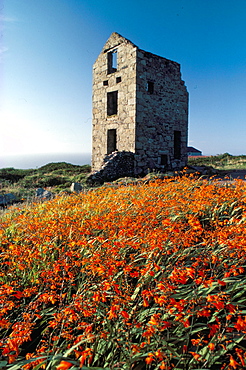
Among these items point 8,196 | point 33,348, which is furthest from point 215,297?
point 8,196

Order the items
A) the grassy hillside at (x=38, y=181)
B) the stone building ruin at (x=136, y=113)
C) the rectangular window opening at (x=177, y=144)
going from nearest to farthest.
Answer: the grassy hillside at (x=38, y=181)
the stone building ruin at (x=136, y=113)
the rectangular window opening at (x=177, y=144)

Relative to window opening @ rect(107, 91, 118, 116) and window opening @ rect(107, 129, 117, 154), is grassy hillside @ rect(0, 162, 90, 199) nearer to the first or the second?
window opening @ rect(107, 129, 117, 154)

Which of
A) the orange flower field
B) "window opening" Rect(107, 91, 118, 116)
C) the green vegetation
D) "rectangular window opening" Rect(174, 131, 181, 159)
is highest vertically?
"window opening" Rect(107, 91, 118, 116)

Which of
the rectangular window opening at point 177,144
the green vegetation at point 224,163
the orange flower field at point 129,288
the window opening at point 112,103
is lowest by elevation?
the orange flower field at point 129,288

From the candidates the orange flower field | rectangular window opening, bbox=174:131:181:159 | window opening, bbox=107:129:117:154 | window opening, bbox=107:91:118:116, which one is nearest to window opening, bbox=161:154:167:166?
rectangular window opening, bbox=174:131:181:159

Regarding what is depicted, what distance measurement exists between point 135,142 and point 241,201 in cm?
957

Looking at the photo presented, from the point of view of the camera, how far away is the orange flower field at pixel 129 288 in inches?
74.0

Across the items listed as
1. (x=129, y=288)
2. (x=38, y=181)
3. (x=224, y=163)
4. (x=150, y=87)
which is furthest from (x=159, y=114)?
(x=129, y=288)

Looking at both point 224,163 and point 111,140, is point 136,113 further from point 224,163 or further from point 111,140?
point 224,163

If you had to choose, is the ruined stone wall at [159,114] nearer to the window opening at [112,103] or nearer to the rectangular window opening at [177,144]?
the rectangular window opening at [177,144]

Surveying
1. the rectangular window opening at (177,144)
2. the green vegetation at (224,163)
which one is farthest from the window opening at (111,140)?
the green vegetation at (224,163)

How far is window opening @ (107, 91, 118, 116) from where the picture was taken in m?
15.4

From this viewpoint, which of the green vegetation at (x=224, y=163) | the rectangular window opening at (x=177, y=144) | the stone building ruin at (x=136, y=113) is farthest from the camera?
the green vegetation at (x=224, y=163)

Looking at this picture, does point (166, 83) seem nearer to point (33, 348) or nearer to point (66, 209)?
point (66, 209)
